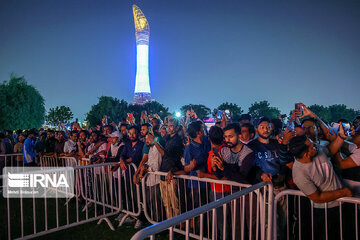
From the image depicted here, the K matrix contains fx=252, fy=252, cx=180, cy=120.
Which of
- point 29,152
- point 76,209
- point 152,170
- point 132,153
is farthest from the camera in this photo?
point 29,152

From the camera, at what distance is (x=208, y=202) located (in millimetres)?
4430

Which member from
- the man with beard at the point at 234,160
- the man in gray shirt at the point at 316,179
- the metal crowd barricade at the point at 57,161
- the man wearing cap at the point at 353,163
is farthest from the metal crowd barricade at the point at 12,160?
the man wearing cap at the point at 353,163

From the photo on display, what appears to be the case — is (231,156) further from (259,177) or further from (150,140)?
(150,140)

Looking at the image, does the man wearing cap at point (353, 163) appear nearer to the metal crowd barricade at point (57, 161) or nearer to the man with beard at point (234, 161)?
the man with beard at point (234, 161)

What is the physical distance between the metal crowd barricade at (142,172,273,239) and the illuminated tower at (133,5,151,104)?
8762 centimetres

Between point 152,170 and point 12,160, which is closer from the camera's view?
point 152,170

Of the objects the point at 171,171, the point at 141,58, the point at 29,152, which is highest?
the point at 141,58

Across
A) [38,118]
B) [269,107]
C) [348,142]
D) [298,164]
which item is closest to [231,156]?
[298,164]

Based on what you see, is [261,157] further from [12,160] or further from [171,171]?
[12,160]

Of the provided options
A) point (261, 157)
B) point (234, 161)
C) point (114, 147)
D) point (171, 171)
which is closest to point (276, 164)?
point (261, 157)

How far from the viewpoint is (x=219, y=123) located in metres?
8.14

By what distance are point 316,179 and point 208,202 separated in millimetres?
1920

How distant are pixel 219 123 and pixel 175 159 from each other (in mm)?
3591

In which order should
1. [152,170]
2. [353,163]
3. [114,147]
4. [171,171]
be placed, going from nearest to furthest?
[353,163] → [171,171] → [152,170] → [114,147]
